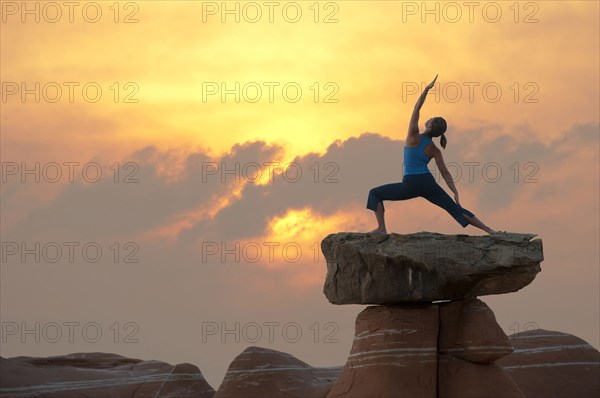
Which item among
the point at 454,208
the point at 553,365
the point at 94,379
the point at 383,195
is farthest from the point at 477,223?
the point at 94,379

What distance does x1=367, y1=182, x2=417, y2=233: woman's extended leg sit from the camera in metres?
23.1

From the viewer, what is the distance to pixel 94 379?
34562mm

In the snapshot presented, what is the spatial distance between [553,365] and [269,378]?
25.6 ft

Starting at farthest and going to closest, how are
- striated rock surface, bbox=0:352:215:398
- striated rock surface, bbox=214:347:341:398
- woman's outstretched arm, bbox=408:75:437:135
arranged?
striated rock surface, bbox=0:352:215:398, striated rock surface, bbox=214:347:341:398, woman's outstretched arm, bbox=408:75:437:135

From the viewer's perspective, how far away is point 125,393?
3431 centimetres

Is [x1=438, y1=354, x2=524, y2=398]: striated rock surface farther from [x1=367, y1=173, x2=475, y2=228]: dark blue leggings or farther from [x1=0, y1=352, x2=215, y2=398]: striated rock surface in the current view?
[x1=0, y1=352, x2=215, y2=398]: striated rock surface

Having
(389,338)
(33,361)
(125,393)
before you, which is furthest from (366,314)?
(33,361)

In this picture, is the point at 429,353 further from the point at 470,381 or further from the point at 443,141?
the point at 443,141

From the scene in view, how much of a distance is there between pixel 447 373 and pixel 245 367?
10897mm

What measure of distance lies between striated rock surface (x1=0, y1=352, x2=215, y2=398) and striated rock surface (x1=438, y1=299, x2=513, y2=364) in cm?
1321

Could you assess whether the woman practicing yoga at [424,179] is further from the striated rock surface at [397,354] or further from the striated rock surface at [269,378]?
the striated rock surface at [269,378]

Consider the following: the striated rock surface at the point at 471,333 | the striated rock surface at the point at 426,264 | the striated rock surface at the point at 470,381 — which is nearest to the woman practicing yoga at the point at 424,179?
the striated rock surface at the point at 426,264

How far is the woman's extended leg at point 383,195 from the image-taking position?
2306 centimetres

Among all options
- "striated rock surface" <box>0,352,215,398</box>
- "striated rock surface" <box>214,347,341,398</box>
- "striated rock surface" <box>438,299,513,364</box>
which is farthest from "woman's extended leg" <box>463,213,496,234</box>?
"striated rock surface" <box>0,352,215,398</box>
